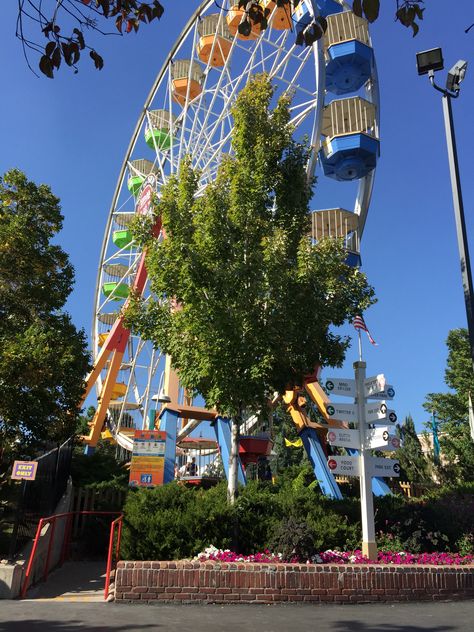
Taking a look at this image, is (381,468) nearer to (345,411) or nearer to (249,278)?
(345,411)

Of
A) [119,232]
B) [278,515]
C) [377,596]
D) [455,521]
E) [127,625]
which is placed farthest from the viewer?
[119,232]

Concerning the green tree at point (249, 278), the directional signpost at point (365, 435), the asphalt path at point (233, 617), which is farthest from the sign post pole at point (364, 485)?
the green tree at point (249, 278)

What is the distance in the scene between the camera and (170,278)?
11.4 metres

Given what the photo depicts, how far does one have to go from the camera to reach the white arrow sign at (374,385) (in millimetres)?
9766

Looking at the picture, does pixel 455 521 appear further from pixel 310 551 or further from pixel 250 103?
pixel 250 103

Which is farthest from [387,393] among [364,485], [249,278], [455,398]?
[455,398]

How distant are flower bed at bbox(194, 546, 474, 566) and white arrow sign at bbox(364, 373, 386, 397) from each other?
2.69 metres

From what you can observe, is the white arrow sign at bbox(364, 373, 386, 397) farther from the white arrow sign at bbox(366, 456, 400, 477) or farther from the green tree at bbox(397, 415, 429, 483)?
the green tree at bbox(397, 415, 429, 483)

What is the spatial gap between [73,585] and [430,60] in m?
10.2

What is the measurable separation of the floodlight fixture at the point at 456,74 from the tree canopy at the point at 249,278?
4.02 metres

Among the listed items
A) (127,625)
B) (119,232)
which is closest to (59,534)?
(127,625)

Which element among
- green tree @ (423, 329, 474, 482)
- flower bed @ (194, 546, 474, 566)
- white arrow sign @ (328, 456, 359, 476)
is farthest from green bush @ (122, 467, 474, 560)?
green tree @ (423, 329, 474, 482)

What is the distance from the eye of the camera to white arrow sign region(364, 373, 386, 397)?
9.77 metres

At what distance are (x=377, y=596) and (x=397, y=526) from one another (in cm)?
248
